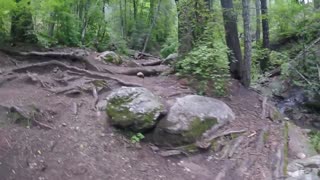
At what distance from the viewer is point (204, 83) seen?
8711 mm

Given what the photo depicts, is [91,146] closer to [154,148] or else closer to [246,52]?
[154,148]

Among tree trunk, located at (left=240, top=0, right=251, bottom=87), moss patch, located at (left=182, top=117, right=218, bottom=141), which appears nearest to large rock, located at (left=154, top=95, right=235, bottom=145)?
moss patch, located at (left=182, top=117, right=218, bottom=141)

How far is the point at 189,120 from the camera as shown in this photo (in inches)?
272

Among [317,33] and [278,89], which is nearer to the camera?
[317,33]

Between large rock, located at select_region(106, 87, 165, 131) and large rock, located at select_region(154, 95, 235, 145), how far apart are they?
237mm

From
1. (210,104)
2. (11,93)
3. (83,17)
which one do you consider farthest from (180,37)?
(83,17)

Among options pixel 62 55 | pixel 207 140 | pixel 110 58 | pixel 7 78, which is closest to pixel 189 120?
pixel 207 140

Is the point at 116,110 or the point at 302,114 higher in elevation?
the point at 116,110

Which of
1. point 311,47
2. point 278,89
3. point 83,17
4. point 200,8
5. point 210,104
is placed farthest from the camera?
point 83,17

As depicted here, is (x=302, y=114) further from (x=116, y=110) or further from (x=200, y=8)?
(x=116, y=110)

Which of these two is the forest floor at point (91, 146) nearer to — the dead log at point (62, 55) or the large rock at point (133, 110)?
the large rock at point (133, 110)

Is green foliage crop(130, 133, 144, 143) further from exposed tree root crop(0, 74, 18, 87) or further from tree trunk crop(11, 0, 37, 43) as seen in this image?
tree trunk crop(11, 0, 37, 43)

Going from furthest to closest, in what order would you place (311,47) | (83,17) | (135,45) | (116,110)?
(135,45)
(83,17)
(311,47)
(116,110)

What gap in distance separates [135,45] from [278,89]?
11.9 meters
